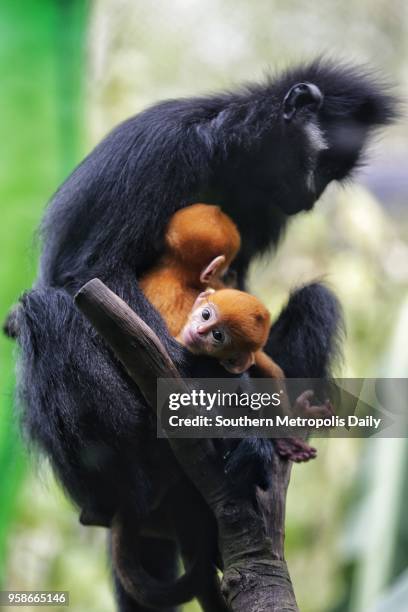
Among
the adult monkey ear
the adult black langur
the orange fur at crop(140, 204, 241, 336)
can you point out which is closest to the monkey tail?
the adult black langur

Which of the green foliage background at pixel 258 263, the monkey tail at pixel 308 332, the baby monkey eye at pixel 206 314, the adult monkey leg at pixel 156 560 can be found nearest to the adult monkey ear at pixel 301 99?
the green foliage background at pixel 258 263

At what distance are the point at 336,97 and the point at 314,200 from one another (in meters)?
0.24

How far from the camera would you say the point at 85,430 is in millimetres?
1672

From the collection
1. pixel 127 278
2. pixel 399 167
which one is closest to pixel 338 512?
pixel 399 167

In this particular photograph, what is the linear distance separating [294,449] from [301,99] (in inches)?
30.3

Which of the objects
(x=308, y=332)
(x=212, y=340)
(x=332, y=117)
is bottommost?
(x=308, y=332)

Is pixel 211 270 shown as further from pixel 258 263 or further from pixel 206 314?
pixel 258 263

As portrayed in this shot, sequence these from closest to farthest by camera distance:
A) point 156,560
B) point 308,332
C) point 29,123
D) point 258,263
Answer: point 156,560 → point 308,332 → point 258,263 → point 29,123

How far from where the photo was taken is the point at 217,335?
63.6 inches

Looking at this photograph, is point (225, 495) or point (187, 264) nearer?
point (225, 495)

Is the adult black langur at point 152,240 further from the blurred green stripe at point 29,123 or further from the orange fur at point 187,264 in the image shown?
the blurred green stripe at point 29,123

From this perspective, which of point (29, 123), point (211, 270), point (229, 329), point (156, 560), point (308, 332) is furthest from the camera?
A: point (29, 123)

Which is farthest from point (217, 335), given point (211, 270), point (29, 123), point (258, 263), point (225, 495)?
point (29, 123)

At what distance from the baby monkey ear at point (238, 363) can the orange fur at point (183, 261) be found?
0.14 m
